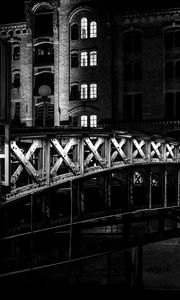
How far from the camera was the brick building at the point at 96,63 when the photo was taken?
137ft

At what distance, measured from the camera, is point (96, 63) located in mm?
42875

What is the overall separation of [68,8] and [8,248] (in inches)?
1001

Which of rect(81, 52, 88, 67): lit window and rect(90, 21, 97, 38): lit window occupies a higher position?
rect(90, 21, 97, 38): lit window

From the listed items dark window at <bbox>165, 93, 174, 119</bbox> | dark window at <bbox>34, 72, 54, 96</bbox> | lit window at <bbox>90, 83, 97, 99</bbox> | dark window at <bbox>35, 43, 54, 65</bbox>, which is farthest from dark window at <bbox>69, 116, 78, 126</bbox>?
dark window at <bbox>165, 93, 174, 119</bbox>

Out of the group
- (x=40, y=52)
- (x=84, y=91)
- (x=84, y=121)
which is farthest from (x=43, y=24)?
(x=84, y=121)

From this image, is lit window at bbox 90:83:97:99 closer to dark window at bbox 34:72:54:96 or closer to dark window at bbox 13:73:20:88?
dark window at bbox 34:72:54:96

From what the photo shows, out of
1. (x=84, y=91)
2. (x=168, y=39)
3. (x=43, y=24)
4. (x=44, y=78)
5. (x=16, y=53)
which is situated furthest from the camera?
(x=16, y=53)

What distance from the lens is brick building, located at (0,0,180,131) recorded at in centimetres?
4184

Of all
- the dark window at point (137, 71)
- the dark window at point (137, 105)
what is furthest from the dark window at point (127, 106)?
the dark window at point (137, 71)

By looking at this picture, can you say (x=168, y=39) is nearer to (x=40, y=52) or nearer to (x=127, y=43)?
(x=127, y=43)

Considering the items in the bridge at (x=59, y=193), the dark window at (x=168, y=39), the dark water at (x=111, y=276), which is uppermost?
the dark window at (x=168, y=39)

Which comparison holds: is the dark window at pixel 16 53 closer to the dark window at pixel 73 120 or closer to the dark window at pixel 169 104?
the dark window at pixel 73 120

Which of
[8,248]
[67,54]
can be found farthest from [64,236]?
[67,54]

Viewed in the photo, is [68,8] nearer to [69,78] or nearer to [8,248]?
[69,78]
